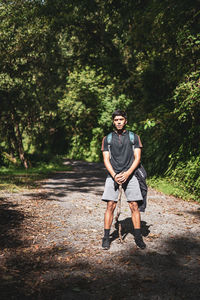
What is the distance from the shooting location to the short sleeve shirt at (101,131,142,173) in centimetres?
446

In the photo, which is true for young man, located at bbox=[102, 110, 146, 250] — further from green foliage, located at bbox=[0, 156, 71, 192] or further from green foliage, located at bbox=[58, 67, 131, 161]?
green foliage, located at bbox=[58, 67, 131, 161]

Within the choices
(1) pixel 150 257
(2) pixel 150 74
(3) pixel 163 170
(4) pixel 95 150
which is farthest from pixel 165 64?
(4) pixel 95 150

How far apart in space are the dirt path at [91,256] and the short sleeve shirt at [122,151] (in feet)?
4.21

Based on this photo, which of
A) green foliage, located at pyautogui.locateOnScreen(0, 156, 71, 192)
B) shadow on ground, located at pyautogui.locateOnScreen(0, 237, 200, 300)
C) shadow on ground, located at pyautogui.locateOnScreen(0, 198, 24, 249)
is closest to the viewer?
shadow on ground, located at pyautogui.locateOnScreen(0, 237, 200, 300)

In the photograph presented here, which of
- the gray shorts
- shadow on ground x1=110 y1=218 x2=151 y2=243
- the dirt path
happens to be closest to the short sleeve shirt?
the gray shorts

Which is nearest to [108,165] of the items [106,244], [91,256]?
[106,244]

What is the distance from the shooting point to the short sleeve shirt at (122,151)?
446 cm

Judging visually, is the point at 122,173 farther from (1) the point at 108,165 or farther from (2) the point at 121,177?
(1) the point at 108,165

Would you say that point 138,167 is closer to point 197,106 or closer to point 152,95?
point 197,106

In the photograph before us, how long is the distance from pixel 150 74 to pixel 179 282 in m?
10.8

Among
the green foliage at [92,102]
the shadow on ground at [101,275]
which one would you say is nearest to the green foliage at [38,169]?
the green foliage at [92,102]

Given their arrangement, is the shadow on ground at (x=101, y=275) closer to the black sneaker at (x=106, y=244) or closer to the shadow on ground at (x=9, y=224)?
the black sneaker at (x=106, y=244)

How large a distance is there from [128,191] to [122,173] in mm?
312

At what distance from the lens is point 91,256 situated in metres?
4.12
